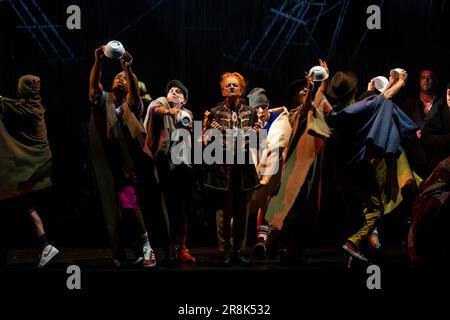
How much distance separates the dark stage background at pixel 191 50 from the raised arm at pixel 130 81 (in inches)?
63.1

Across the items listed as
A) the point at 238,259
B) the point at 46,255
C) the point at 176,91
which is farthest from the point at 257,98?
the point at 46,255

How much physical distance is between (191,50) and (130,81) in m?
1.94

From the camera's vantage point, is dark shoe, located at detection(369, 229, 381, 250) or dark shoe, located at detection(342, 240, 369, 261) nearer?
dark shoe, located at detection(342, 240, 369, 261)

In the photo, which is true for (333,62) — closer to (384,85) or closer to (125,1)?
(384,85)

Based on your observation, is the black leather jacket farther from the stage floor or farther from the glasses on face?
the stage floor

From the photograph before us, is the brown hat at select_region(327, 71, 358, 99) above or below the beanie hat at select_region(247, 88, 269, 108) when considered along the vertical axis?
above

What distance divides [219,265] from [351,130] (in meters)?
1.49

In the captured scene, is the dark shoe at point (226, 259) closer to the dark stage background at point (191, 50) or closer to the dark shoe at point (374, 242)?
the dark shoe at point (374, 242)

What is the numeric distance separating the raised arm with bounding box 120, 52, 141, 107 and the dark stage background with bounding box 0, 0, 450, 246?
160cm

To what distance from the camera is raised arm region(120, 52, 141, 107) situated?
6102mm

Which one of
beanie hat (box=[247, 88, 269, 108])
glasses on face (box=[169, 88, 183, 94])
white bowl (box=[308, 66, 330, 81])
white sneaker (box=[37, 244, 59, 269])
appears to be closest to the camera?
white bowl (box=[308, 66, 330, 81])

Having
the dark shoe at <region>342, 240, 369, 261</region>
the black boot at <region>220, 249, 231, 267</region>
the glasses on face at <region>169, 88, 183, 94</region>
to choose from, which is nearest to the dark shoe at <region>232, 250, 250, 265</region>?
the black boot at <region>220, 249, 231, 267</region>

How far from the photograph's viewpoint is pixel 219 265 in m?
6.40

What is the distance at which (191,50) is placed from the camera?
316 inches
